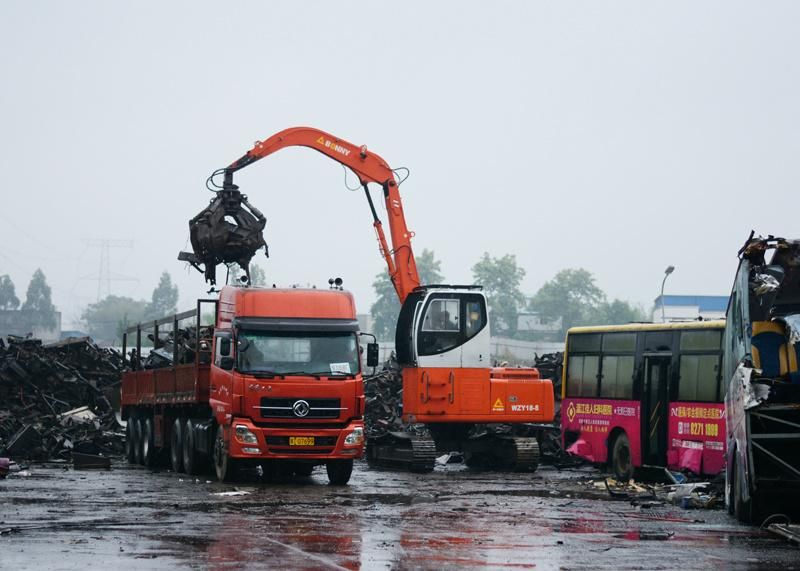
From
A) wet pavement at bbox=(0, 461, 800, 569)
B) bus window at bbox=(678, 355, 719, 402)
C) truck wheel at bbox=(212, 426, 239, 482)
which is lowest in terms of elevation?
wet pavement at bbox=(0, 461, 800, 569)

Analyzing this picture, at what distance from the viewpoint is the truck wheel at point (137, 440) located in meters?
33.5

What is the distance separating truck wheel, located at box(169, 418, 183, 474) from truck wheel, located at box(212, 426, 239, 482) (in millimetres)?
3082

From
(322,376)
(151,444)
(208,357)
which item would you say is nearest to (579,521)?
(322,376)

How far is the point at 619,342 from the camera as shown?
94.9ft

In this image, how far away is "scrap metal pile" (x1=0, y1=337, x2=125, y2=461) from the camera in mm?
A: 35000

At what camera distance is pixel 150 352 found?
3384 centimetres

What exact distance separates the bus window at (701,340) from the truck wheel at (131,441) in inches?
576

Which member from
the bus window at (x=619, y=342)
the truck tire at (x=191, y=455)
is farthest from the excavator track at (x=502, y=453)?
the truck tire at (x=191, y=455)

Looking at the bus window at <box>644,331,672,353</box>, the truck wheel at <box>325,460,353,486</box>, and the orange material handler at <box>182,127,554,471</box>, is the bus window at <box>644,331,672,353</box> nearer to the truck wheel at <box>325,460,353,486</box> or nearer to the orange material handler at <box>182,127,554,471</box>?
the orange material handler at <box>182,127,554,471</box>

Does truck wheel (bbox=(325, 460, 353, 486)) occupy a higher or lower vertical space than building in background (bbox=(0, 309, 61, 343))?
lower

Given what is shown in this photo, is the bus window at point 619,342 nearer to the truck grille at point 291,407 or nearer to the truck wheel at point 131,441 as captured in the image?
the truck grille at point 291,407

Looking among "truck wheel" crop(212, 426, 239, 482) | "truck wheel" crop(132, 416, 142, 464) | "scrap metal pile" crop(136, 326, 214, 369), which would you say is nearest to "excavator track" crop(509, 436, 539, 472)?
"scrap metal pile" crop(136, 326, 214, 369)

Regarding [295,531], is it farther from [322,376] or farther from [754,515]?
[322,376]

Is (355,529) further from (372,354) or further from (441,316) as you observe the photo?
(441,316)
